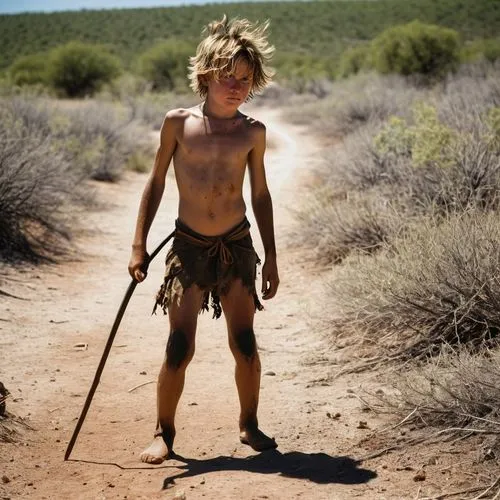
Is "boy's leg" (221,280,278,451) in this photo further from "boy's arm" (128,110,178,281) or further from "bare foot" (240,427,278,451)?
"boy's arm" (128,110,178,281)

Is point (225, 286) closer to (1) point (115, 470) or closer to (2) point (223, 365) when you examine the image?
(1) point (115, 470)

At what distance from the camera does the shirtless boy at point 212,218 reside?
142 inches

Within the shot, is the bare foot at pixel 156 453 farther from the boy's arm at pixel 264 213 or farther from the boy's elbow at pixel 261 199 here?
the boy's elbow at pixel 261 199

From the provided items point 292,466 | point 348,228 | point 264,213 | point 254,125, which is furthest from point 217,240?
point 348,228

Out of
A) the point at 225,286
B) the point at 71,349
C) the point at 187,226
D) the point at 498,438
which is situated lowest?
the point at 71,349

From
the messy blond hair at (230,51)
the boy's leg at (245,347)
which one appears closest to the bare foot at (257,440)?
the boy's leg at (245,347)

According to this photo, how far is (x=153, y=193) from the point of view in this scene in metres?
3.73

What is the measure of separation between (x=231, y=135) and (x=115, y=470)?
1608 millimetres

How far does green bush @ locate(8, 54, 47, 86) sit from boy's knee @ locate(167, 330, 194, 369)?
1081 inches

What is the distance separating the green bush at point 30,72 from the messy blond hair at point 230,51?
27.1 m

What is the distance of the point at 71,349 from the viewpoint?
5508 millimetres

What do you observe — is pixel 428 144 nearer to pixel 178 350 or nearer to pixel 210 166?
pixel 210 166

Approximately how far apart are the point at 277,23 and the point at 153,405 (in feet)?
217

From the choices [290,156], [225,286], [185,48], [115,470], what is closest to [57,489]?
[115,470]
